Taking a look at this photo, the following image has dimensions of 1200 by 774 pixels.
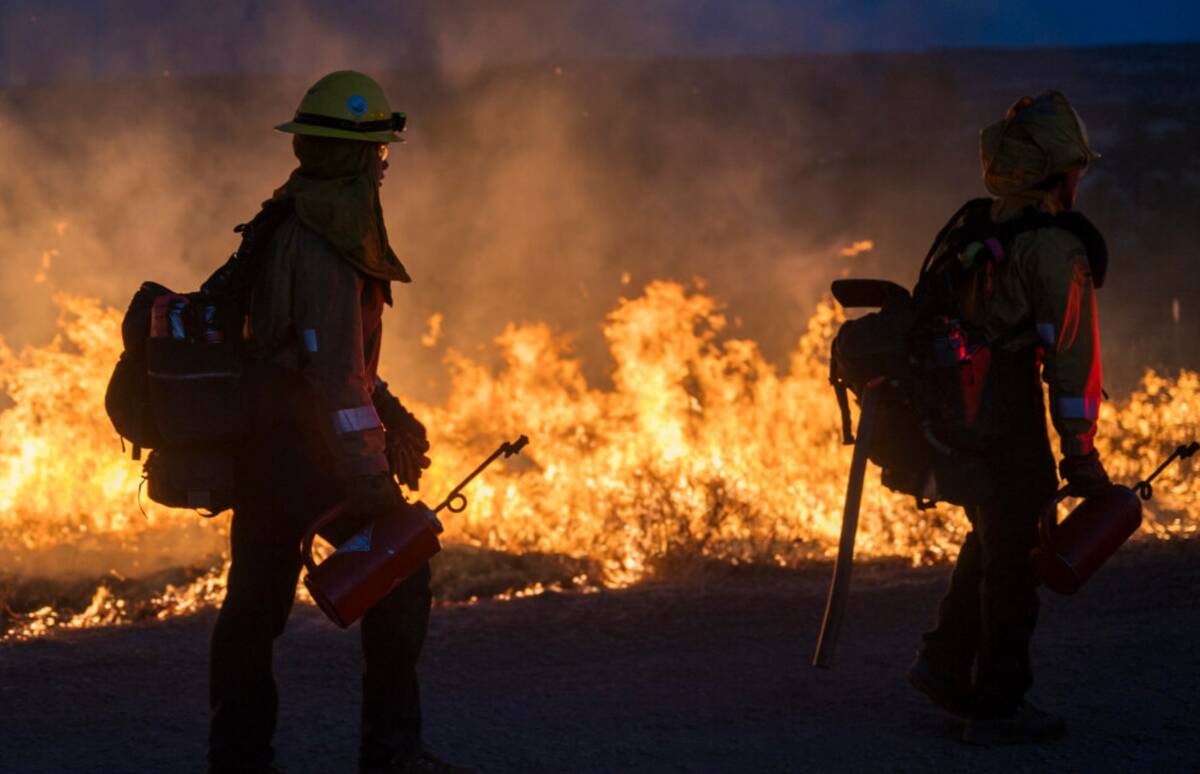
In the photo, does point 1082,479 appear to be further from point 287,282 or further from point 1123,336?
point 1123,336

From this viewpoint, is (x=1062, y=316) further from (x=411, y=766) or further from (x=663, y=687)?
(x=411, y=766)

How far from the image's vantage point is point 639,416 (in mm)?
9758

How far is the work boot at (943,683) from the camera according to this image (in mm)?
4422

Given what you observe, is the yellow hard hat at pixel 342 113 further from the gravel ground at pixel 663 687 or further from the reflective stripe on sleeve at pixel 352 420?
the gravel ground at pixel 663 687

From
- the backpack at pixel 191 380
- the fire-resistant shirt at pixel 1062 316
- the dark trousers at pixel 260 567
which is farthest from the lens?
the fire-resistant shirt at pixel 1062 316

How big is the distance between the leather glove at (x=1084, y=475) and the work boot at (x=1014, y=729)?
725 mm

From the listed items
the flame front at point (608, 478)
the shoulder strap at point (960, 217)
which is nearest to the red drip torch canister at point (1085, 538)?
the shoulder strap at point (960, 217)

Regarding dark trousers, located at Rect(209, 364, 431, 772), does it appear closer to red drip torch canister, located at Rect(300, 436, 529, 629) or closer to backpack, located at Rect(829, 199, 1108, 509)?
red drip torch canister, located at Rect(300, 436, 529, 629)

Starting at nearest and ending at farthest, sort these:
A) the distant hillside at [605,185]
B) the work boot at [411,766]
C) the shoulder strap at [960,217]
A: the work boot at [411,766] → the shoulder strap at [960,217] → the distant hillside at [605,185]

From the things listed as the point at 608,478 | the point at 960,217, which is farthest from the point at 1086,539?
the point at 608,478

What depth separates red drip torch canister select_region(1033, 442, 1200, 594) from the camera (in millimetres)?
4055

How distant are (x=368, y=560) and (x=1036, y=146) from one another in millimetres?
2280

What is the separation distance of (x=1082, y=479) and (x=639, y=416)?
5.81m

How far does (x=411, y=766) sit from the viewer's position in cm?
376
